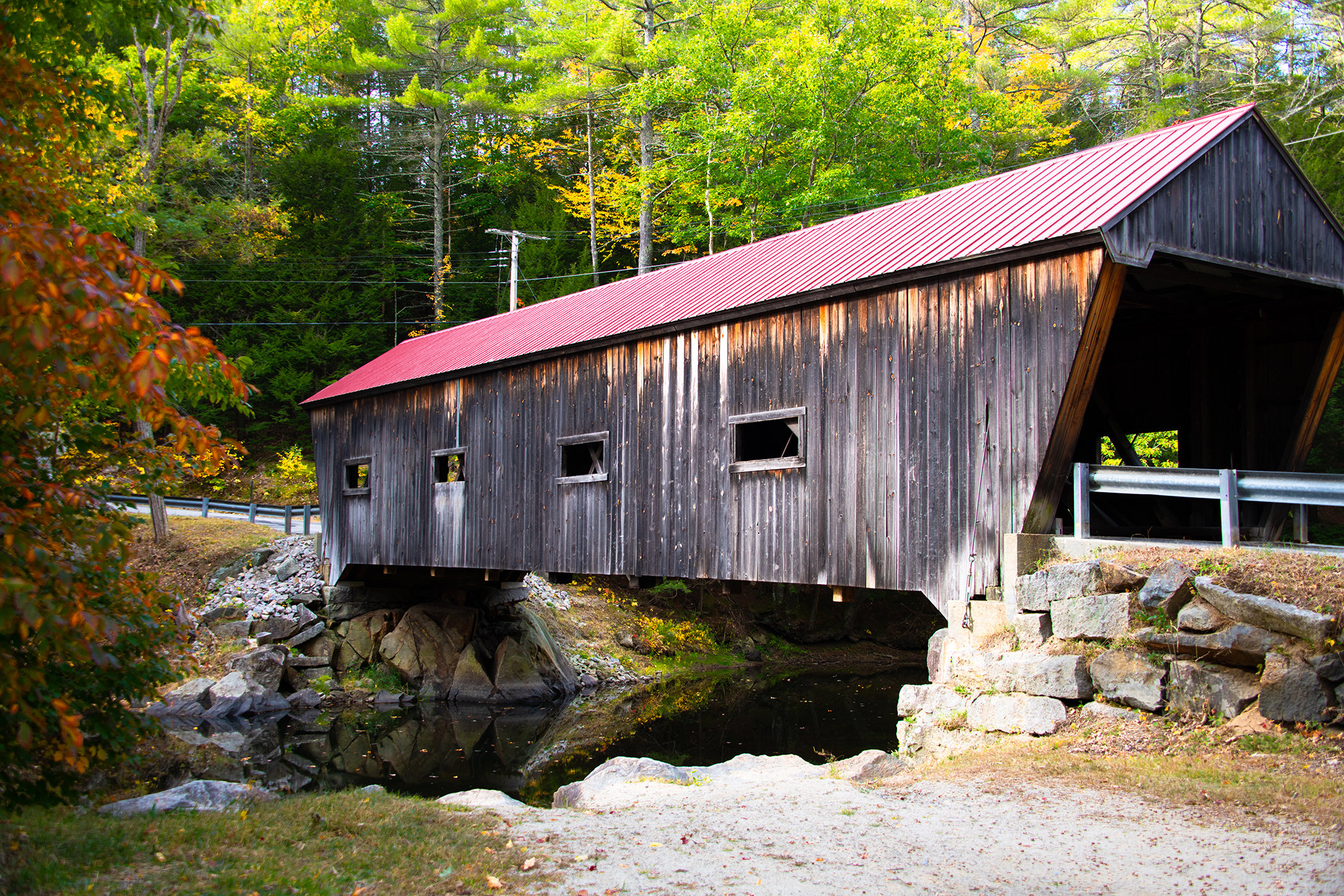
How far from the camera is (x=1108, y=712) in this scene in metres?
7.01

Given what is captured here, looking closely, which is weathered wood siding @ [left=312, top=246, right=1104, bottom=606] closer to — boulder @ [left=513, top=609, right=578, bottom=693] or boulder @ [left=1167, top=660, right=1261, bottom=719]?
boulder @ [left=1167, top=660, right=1261, bottom=719]

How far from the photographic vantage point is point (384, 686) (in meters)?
17.3

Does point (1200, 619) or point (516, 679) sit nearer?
point (1200, 619)

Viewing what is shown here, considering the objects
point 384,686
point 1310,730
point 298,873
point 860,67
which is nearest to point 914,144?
point 860,67

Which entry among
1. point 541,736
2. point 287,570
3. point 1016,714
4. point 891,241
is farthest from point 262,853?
point 287,570

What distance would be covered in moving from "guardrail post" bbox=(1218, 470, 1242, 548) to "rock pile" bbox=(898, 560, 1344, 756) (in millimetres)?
482

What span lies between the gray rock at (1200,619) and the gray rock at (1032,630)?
3.18 ft

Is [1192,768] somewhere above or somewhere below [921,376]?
below

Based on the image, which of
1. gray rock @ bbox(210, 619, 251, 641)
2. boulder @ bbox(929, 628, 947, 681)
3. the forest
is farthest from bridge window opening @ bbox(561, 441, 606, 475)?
the forest

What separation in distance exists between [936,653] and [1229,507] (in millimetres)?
2583

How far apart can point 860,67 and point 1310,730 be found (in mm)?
17143

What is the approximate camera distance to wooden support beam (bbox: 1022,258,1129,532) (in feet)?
24.3

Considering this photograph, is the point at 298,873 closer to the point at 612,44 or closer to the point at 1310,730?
→ the point at 1310,730

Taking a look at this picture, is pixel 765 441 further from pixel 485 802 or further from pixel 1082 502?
pixel 485 802
